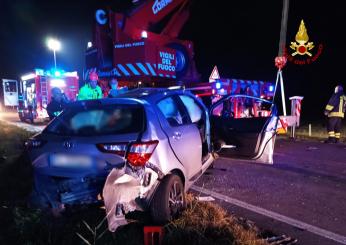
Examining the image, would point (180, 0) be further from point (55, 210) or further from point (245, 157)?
point (55, 210)

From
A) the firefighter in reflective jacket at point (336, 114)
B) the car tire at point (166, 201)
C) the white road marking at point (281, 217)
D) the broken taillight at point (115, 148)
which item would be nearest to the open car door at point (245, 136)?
the white road marking at point (281, 217)

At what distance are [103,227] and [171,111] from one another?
158cm

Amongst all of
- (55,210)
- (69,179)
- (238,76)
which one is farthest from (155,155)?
(238,76)

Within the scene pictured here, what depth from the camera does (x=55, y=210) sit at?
11.9 ft

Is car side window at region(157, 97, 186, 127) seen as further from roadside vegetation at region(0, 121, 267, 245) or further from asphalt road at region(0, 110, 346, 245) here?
asphalt road at region(0, 110, 346, 245)

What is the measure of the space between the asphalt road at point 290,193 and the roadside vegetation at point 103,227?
466mm

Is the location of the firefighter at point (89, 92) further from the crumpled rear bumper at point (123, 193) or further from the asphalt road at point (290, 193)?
the crumpled rear bumper at point (123, 193)

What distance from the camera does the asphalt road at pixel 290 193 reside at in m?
3.95

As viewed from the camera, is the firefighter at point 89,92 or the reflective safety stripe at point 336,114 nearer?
the firefighter at point 89,92

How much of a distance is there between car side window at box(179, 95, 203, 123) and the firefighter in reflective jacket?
20.8ft

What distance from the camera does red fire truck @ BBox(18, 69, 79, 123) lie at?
14.4 metres

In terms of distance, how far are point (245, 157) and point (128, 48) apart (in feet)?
17.0

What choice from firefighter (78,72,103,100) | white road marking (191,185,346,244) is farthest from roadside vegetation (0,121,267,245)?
firefighter (78,72,103,100)

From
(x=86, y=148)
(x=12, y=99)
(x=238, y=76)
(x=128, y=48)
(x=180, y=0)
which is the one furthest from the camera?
(x=238, y=76)
